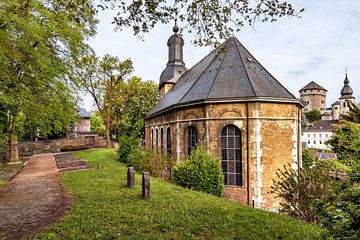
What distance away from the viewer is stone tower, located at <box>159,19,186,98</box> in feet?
94.7

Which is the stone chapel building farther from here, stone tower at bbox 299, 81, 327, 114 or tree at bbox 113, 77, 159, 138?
stone tower at bbox 299, 81, 327, 114

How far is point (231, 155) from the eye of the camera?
13.6 m

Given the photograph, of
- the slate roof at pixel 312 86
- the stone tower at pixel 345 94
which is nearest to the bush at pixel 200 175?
the stone tower at pixel 345 94

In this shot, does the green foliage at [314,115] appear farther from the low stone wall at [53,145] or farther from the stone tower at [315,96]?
the low stone wall at [53,145]

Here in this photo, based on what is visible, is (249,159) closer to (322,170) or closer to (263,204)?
(263,204)

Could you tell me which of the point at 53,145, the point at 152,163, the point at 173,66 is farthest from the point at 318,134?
the point at 152,163

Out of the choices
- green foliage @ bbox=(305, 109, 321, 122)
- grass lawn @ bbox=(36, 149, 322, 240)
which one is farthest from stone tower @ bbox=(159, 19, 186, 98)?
green foliage @ bbox=(305, 109, 321, 122)

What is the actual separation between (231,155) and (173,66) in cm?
1793

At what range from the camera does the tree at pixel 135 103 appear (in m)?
34.5

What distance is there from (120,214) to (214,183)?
18.6 ft

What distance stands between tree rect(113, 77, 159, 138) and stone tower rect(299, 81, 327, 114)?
90.5 metres

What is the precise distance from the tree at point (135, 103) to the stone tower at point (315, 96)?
3562 inches

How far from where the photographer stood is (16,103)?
11281 millimetres

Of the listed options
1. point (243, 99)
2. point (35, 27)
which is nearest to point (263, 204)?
point (243, 99)
